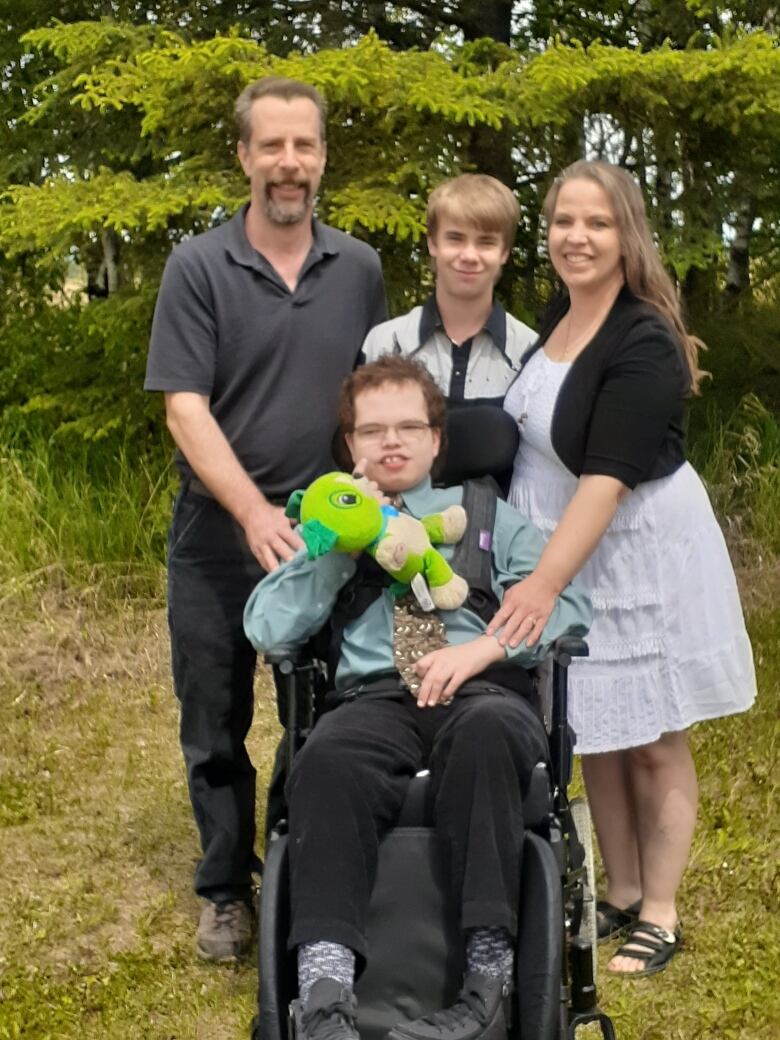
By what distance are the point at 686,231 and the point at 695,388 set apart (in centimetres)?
341

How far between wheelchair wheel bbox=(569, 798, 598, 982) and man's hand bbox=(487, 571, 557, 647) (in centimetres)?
56

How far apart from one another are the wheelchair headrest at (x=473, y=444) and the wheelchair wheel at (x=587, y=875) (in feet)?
2.71

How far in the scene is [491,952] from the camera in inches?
100

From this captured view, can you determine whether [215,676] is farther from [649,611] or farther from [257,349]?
[649,611]

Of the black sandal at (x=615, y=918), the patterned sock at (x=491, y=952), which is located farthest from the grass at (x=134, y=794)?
the patterned sock at (x=491, y=952)

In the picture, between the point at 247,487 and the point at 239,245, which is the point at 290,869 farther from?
the point at 239,245

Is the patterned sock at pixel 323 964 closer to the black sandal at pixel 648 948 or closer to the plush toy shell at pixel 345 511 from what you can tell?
the plush toy shell at pixel 345 511

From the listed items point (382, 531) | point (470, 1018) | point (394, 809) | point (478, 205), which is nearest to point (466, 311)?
point (478, 205)

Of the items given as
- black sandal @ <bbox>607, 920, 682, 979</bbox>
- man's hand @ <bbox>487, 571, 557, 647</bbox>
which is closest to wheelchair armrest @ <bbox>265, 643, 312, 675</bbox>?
man's hand @ <bbox>487, 571, 557, 647</bbox>

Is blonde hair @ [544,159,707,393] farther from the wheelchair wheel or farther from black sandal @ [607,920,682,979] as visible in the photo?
black sandal @ [607,920,682,979]

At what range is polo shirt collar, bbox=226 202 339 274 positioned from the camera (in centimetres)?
329

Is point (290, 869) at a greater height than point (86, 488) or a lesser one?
lesser

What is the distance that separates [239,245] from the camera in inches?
130

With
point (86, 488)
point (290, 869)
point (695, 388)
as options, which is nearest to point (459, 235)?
point (695, 388)
